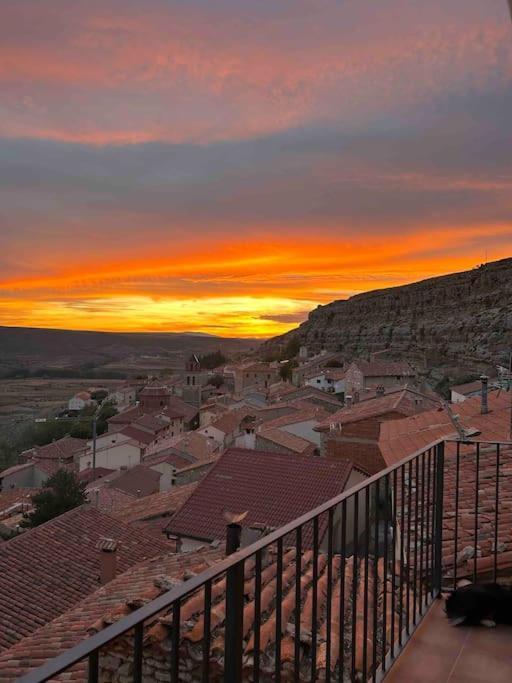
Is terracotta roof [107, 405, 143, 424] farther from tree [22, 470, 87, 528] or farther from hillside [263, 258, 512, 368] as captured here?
hillside [263, 258, 512, 368]

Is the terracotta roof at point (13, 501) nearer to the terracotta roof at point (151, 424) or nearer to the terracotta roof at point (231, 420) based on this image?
the terracotta roof at point (231, 420)

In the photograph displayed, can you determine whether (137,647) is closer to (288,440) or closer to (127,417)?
(288,440)

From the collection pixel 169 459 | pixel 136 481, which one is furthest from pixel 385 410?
pixel 169 459

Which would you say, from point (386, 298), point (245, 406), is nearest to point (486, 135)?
point (245, 406)

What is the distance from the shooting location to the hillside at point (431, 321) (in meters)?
70.1

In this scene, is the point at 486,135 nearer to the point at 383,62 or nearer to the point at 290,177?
the point at 383,62

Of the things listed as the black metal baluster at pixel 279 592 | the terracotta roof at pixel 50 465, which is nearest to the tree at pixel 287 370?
the terracotta roof at pixel 50 465

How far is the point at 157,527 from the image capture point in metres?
15.5

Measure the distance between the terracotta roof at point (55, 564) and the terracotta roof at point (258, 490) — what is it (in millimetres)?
1306

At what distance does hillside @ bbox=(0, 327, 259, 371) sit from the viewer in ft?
309

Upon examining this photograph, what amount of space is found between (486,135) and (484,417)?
16.1 feet

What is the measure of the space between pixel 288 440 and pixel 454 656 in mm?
20311

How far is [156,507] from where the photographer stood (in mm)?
17500

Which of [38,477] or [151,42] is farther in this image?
[38,477]
